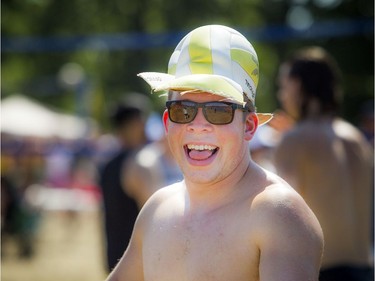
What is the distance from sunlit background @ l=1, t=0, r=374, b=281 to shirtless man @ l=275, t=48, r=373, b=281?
1546 cm

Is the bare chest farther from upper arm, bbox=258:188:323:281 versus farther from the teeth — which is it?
the teeth

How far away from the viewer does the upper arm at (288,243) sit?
7.95ft

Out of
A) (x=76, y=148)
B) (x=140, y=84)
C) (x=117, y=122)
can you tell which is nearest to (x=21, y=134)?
(x=76, y=148)

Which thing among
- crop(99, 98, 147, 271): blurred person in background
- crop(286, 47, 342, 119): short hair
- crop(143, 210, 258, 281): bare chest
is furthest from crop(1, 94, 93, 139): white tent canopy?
crop(143, 210, 258, 281): bare chest

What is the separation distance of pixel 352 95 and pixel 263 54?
406cm

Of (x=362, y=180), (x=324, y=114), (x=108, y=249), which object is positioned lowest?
(x=108, y=249)

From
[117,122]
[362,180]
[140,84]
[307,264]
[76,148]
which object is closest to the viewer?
[307,264]

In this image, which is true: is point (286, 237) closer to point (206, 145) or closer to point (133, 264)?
point (206, 145)

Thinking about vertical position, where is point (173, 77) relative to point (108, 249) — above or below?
above

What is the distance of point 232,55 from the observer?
2.64m

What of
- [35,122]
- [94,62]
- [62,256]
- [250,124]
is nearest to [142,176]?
[250,124]

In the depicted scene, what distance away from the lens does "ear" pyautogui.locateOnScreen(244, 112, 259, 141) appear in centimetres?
271

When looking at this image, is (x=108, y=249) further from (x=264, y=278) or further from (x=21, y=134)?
(x=21, y=134)

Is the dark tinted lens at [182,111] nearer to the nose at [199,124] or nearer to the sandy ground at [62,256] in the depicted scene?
the nose at [199,124]
